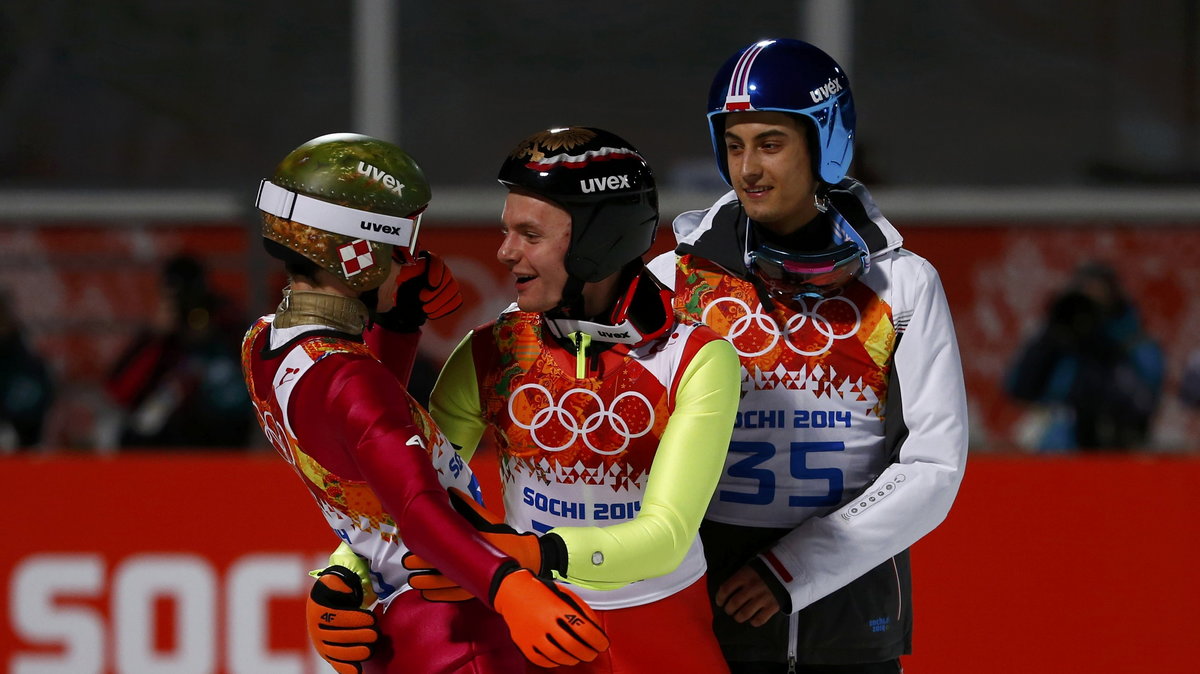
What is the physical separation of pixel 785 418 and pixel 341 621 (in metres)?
1.07

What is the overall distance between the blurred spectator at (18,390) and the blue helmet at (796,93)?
232 inches

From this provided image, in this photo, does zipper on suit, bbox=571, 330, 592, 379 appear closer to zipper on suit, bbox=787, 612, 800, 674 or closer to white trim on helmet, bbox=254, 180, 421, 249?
white trim on helmet, bbox=254, 180, 421, 249

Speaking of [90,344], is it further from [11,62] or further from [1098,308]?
[1098,308]

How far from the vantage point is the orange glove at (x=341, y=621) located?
279 cm

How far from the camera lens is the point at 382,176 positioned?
282 cm

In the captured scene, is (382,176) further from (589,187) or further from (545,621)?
(545,621)

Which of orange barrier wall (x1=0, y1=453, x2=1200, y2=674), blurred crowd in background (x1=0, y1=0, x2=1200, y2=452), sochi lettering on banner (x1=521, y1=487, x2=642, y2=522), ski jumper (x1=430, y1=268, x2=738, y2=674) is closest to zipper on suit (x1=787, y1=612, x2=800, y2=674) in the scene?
ski jumper (x1=430, y1=268, x2=738, y2=674)

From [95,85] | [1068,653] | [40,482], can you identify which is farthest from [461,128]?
[1068,653]

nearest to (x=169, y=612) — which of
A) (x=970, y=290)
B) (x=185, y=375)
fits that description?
(x=185, y=375)

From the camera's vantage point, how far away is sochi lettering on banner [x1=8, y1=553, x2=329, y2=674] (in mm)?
5695

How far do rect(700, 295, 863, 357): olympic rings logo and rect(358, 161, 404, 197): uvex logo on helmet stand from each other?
839 millimetres

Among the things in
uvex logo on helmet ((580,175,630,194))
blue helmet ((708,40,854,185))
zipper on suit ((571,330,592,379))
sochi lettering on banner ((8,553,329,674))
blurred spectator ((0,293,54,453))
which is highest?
blue helmet ((708,40,854,185))

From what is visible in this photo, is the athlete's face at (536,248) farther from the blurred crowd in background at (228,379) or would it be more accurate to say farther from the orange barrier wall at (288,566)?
the blurred crowd in background at (228,379)

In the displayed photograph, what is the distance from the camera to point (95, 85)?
593 inches
